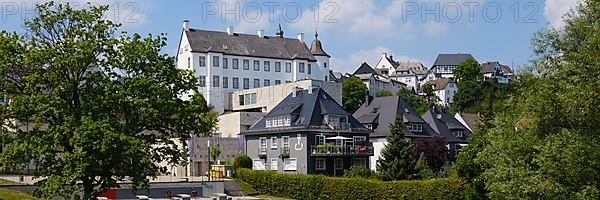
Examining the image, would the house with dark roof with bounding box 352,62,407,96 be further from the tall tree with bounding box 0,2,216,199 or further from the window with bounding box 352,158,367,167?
the tall tree with bounding box 0,2,216,199

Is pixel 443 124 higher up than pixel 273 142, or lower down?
higher up

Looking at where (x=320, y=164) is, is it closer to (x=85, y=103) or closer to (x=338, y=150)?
(x=338, y=150)

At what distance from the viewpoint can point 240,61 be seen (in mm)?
100125

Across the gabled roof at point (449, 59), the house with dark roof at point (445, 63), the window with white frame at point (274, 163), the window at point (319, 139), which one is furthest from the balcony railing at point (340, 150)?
the gabled roof at point (449, 59)

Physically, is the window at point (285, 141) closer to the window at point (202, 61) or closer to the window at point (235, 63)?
the window at point (202, 61)

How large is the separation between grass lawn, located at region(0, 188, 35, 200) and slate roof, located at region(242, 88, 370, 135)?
23.3 m

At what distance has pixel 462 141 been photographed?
76938mm

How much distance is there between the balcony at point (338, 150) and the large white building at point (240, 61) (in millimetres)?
37786

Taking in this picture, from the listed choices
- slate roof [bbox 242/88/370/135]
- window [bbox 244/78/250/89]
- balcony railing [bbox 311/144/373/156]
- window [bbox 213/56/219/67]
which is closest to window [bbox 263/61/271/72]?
window [bbox 244/78/250/89]

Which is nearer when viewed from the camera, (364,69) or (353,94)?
(353,94)

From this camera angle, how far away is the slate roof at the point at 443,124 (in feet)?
244

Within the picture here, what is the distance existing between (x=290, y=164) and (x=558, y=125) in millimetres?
33294

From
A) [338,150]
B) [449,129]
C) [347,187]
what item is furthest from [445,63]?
[347,187]

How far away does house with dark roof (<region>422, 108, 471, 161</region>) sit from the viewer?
7418cm
